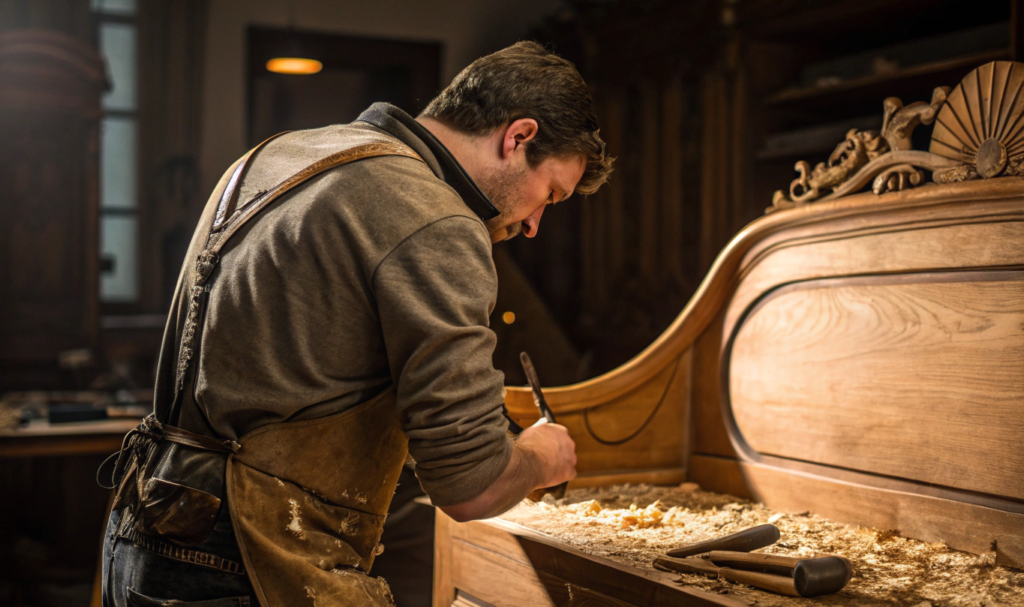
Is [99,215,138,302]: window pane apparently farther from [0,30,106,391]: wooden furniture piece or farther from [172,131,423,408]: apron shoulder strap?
[172,131,423,408]: apron shoulder strap

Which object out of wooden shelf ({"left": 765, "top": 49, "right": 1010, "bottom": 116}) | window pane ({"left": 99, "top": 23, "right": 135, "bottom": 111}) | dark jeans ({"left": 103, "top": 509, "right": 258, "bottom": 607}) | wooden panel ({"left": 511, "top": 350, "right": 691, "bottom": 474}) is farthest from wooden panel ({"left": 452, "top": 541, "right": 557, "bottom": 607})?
window pane ({"left": 99, "top": 23, "right": 135, "bottom": 111})

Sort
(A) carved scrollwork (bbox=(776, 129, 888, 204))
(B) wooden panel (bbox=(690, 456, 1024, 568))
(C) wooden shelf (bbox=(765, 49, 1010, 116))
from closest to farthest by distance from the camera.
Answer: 1. (B) wooden panel (bbox=(690, 456, 1024, 568))
2. (A) carved scrollwork (bbox=(776, 129, 888, 204))
3. (C) wooden shelf (bbox=(765, 49, 1010, 116))

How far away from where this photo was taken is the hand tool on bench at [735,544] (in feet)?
4.49

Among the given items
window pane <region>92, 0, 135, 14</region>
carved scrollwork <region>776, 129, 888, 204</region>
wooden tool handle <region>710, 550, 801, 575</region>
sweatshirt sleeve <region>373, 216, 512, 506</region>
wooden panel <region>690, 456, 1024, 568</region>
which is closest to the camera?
sweatshirt sleeve <region>373, 216, 512, 506</region>

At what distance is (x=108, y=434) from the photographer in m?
3.21

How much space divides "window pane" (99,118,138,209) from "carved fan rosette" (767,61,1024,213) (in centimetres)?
489

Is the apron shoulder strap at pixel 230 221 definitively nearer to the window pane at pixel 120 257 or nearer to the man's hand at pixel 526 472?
the man's hand at pixel 526 472

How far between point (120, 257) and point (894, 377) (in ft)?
16.8

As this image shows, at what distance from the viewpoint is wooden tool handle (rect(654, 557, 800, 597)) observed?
1.21 meters

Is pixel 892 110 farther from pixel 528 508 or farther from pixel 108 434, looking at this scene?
pixel 108 434

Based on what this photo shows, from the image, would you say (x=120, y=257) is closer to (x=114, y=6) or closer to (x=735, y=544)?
(x=114, y=6)

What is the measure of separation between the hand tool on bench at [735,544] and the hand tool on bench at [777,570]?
4cm

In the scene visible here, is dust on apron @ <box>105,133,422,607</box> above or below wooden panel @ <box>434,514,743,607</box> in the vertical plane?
above

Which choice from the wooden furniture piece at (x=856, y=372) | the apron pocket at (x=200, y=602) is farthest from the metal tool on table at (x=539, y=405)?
the apron pocket at (x=200, y=602)
